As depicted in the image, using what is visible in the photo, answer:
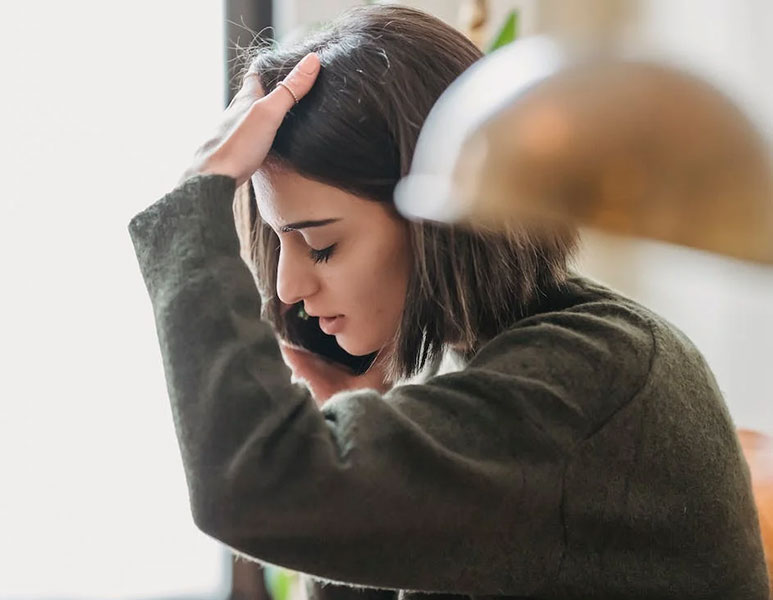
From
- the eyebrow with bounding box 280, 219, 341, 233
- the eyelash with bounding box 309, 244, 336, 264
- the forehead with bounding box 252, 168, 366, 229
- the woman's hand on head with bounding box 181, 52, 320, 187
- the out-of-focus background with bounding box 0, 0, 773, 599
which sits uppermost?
the woman's hand on head with bounding box 181, 52, 320, 187

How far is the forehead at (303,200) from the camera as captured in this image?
3.07 feet

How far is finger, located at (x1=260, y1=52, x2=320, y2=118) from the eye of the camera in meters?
0.95

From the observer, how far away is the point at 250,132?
93 cm

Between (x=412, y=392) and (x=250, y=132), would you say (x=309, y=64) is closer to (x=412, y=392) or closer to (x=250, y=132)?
(x=250, y=132)

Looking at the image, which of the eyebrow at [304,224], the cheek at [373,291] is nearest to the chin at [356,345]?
the cheek at [373,291]

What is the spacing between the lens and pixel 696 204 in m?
0.39

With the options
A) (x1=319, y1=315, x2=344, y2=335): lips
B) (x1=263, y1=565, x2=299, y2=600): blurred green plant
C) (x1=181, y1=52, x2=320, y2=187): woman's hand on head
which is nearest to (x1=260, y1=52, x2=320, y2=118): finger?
(x1=181, y1=52, x2=320, y2=187): woman's hand on head

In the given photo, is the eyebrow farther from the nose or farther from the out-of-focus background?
the out-of-focus background

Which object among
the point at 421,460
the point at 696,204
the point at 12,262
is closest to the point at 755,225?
the point at 696,204

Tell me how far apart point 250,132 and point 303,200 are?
78 mm

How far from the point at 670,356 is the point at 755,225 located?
49cm

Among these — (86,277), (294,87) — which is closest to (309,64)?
(294,87)

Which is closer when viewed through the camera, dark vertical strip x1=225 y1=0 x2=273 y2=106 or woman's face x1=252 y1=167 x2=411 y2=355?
woman's face x1=252 y1=167 x2=411 y2=355

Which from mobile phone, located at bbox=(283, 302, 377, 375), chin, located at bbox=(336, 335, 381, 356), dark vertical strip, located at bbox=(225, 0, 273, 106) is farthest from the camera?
dark vertical strip, located at bbox=(225, 0, 273, 106)
